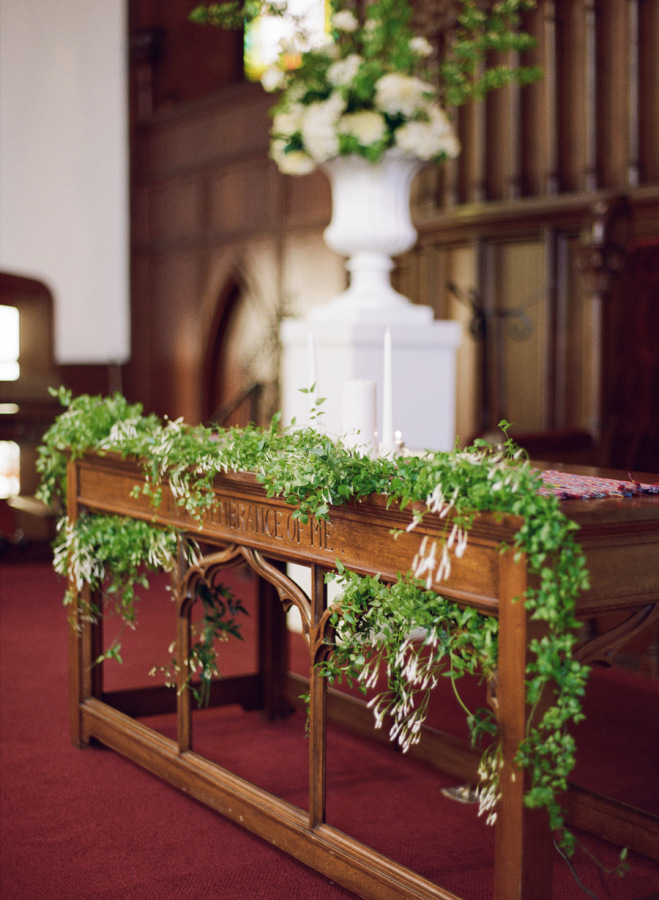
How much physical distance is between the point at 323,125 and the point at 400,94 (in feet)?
0.93

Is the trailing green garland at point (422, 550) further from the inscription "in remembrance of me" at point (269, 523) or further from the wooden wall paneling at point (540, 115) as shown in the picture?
the wooden wall paneling at point (540, 115)

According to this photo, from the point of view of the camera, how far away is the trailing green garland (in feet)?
5.18

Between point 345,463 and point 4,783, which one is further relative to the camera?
point 4,783

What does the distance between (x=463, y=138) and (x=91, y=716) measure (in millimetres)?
4106

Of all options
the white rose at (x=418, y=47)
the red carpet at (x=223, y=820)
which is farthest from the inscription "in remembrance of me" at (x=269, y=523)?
the white rose at (x=418, y=47)

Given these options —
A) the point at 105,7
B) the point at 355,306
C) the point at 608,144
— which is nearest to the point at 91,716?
the point at 355,306

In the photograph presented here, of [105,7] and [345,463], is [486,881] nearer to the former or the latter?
[345,463]

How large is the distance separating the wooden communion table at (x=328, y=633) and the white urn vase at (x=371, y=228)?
1.22 metres

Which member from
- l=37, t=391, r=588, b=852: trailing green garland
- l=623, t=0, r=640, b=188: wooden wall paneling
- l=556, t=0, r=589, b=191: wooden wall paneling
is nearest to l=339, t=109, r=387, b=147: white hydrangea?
l=37, t=391, r=588, b=852: trailing green garland

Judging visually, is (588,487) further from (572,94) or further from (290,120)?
(572,94)

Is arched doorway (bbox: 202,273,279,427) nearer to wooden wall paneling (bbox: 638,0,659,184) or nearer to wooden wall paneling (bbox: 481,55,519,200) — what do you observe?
wooden wall paneling (bbox: 481,55,519,200)

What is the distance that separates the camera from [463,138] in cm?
588

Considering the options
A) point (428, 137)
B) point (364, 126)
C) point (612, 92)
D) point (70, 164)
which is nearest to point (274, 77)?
point (364, 126)

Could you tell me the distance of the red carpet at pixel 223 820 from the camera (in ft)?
7.22
